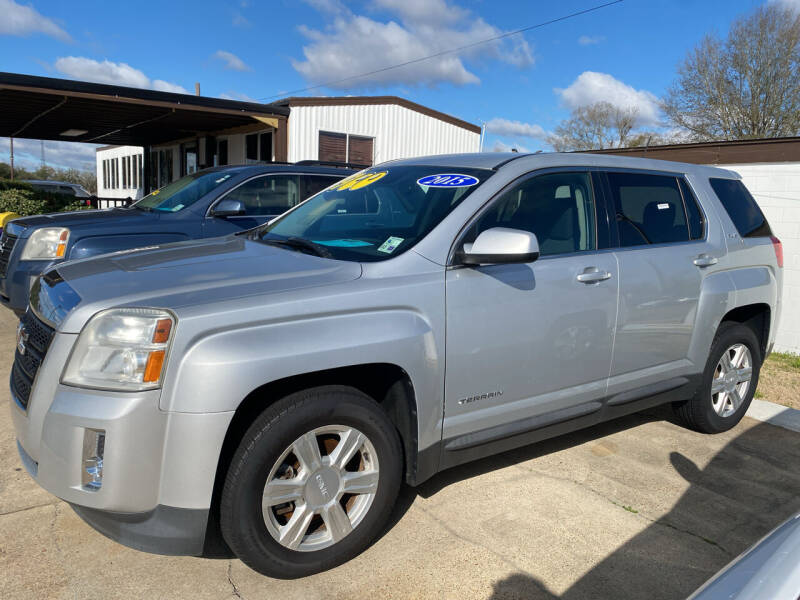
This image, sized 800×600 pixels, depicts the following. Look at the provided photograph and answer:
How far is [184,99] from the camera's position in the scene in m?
13.5

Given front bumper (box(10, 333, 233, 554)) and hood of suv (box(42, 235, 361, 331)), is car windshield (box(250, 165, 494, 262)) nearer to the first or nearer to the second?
hood of suv (box(42, 235, 361, 331))

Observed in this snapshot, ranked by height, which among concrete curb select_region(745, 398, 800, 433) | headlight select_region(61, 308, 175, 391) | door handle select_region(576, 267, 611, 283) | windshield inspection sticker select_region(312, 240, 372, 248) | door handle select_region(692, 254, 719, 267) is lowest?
concrete curb select_region(745, 398, 800, 433)

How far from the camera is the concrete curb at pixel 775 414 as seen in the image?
480 centimetres

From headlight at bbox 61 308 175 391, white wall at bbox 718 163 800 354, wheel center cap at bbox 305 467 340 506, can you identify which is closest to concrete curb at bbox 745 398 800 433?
white wall at bbox 718 163 800 354

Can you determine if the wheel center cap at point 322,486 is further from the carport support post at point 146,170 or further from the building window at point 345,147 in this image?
the carport support post at point 146,170

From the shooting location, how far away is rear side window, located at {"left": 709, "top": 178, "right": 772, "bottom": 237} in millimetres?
4402

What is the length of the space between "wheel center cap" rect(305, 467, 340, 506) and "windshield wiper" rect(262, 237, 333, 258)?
999mm

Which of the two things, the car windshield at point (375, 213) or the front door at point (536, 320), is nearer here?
the front door at point (536, 320)

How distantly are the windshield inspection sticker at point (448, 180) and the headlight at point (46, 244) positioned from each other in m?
3.58

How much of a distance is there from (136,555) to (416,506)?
137cm

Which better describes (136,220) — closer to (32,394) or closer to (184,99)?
(32,394)

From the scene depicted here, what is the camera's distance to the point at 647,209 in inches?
154

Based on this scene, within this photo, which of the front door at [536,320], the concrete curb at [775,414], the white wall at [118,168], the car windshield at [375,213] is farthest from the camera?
the white wall at [118,168]

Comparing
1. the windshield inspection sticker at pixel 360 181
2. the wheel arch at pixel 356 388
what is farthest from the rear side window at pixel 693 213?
the wheel arch at pixel 356 388
